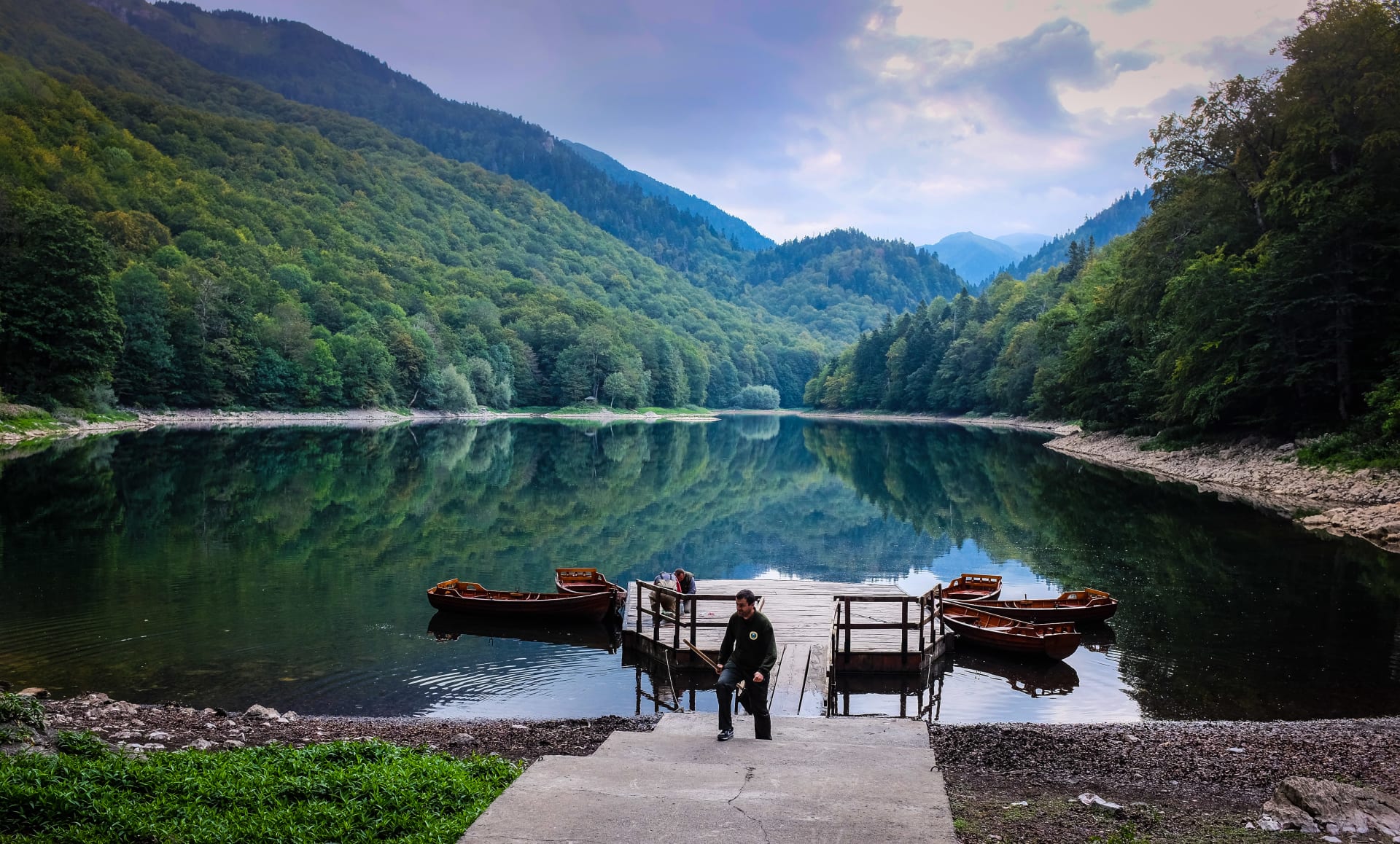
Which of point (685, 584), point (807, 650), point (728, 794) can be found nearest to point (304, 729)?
point (728, 794)

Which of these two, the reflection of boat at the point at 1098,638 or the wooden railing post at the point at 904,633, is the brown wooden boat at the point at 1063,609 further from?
the wooden railing post at the point at 904,633

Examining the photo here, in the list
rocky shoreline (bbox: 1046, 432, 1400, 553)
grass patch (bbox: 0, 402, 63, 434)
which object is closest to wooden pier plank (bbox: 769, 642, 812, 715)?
rocky shoreline (bbox: 1046, 432, 1400, 553)

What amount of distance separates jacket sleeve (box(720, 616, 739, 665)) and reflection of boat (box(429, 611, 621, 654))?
8420mm

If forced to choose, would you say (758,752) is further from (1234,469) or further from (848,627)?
(1234,469)

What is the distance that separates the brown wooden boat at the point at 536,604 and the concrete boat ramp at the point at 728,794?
10.2 meters

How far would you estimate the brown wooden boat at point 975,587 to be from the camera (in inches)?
855

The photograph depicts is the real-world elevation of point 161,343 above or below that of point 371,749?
above

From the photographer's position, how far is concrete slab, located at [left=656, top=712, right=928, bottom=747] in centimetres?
1046

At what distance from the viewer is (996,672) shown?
57.5ft

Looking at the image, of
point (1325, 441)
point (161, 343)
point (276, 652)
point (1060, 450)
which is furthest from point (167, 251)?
point (1325, 441)

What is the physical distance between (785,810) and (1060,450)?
70781 millimetres

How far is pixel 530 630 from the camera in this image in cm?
2041

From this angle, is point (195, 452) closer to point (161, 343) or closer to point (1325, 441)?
point (161, 343)

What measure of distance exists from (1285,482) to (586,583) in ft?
116
